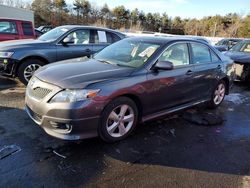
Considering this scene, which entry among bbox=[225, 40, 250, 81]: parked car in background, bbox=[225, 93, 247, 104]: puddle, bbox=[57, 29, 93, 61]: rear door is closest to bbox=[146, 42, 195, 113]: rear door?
bbox=[225, 93, 247, 104]: puddle

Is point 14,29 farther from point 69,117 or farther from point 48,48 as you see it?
point 69,117

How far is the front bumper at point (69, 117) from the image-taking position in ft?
11.7

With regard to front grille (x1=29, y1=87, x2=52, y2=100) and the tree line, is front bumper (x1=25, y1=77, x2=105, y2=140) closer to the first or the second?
front grille (x1=29, y1=87, x2=52, y2=100)

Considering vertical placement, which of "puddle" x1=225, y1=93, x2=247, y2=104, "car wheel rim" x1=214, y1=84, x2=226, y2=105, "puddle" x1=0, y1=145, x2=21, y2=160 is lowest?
"puddle" x1=225, y1=93, x2=247, y2=104

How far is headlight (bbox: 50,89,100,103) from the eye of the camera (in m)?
3.60

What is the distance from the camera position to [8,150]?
3711 mm

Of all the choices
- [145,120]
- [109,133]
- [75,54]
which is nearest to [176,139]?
[145,120]

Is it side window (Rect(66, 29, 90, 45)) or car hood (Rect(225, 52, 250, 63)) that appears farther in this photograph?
car hood (Rect(225, 52, 250, 63))

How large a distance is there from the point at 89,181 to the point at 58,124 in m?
0.93

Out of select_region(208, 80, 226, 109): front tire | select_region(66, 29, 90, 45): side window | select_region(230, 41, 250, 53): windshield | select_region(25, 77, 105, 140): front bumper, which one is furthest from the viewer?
select_region(230, 41, 250, 53): windshield

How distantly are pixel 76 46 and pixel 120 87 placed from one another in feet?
13.5

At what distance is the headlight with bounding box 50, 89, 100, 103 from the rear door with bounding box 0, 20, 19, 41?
773 centimetres

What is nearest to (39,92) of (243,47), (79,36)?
(79,36)

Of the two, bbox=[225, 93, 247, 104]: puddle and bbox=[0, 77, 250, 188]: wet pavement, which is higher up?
bbox=[0, 77, 250, 188]: wet pavement
